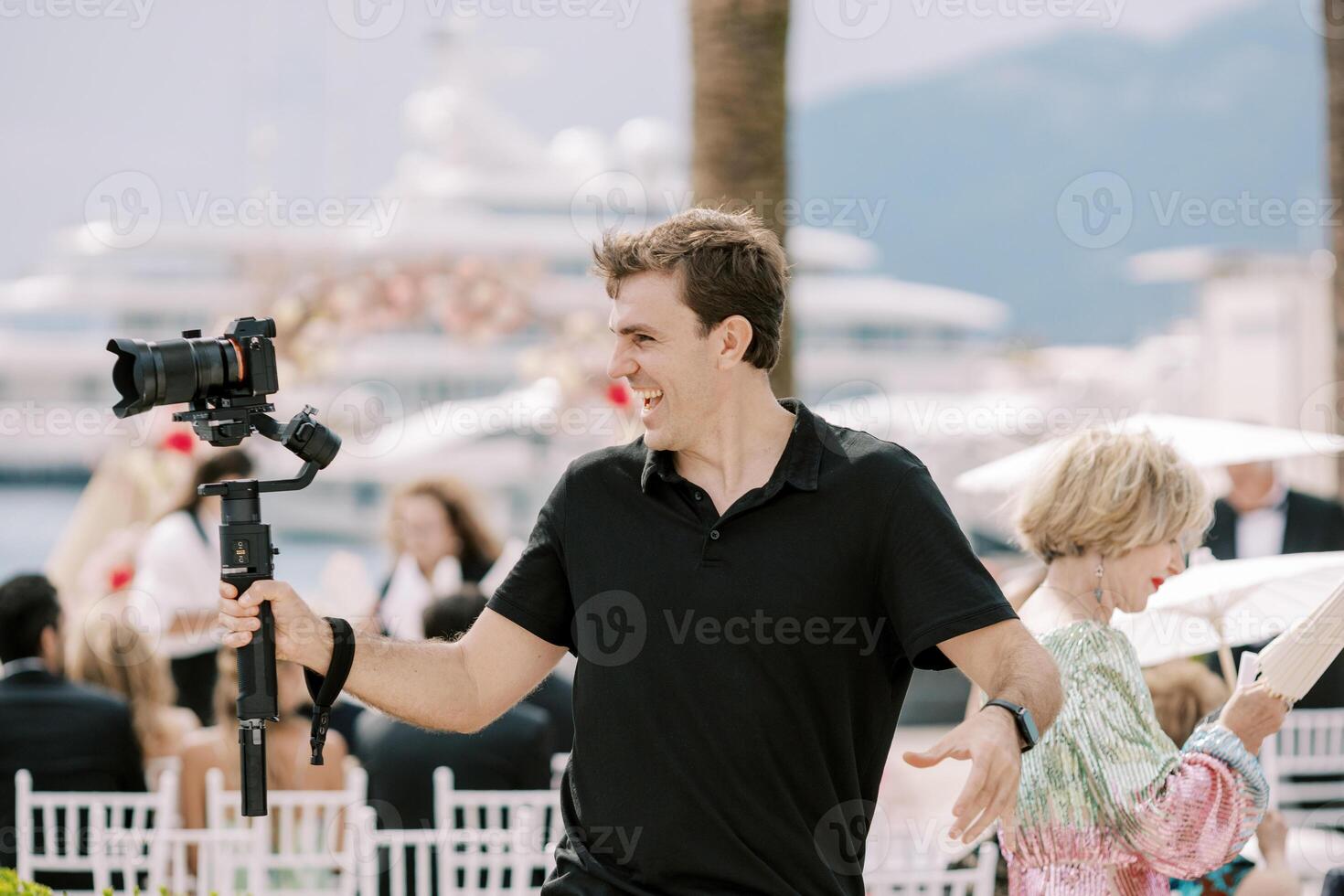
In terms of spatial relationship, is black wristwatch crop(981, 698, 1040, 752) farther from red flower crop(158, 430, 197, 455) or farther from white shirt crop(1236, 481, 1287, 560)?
red flower crop(158, 430, 197, 455)

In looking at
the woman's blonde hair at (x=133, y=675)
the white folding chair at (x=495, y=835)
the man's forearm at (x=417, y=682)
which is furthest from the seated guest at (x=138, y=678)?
the man's forearm at (x=417, y=682)

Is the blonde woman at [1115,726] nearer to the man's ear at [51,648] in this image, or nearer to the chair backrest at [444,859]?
the chair backrest at [444,859]

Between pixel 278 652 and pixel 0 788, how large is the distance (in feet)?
8.81

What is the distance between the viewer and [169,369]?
2.06 meters

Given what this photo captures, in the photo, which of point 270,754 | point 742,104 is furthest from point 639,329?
point 742,104

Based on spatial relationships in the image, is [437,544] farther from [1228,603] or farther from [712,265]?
[712,265]

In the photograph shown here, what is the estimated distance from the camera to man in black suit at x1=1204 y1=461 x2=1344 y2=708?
18.5 feet

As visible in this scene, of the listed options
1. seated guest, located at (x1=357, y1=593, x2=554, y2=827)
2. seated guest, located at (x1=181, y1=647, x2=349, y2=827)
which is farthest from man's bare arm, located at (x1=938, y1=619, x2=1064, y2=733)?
seated guest, located at (x1=181, y1=647, x2=349, y2=827)

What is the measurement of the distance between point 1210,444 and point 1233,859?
1.15 meters

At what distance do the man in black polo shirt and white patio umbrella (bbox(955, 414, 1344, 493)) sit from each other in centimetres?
141

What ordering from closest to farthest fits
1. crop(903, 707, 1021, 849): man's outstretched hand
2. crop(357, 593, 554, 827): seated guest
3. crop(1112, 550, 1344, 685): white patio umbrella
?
crop(903, 707, 1021, 849): man's outstretched hand → crop(1112, 550, 1344, 685): white patio umbrella → crop(357, 593, 554, 827): seated guest

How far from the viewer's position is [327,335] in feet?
25.6

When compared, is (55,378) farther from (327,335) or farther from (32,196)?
(32,196)

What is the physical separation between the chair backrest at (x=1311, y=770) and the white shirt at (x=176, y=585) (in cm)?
404
